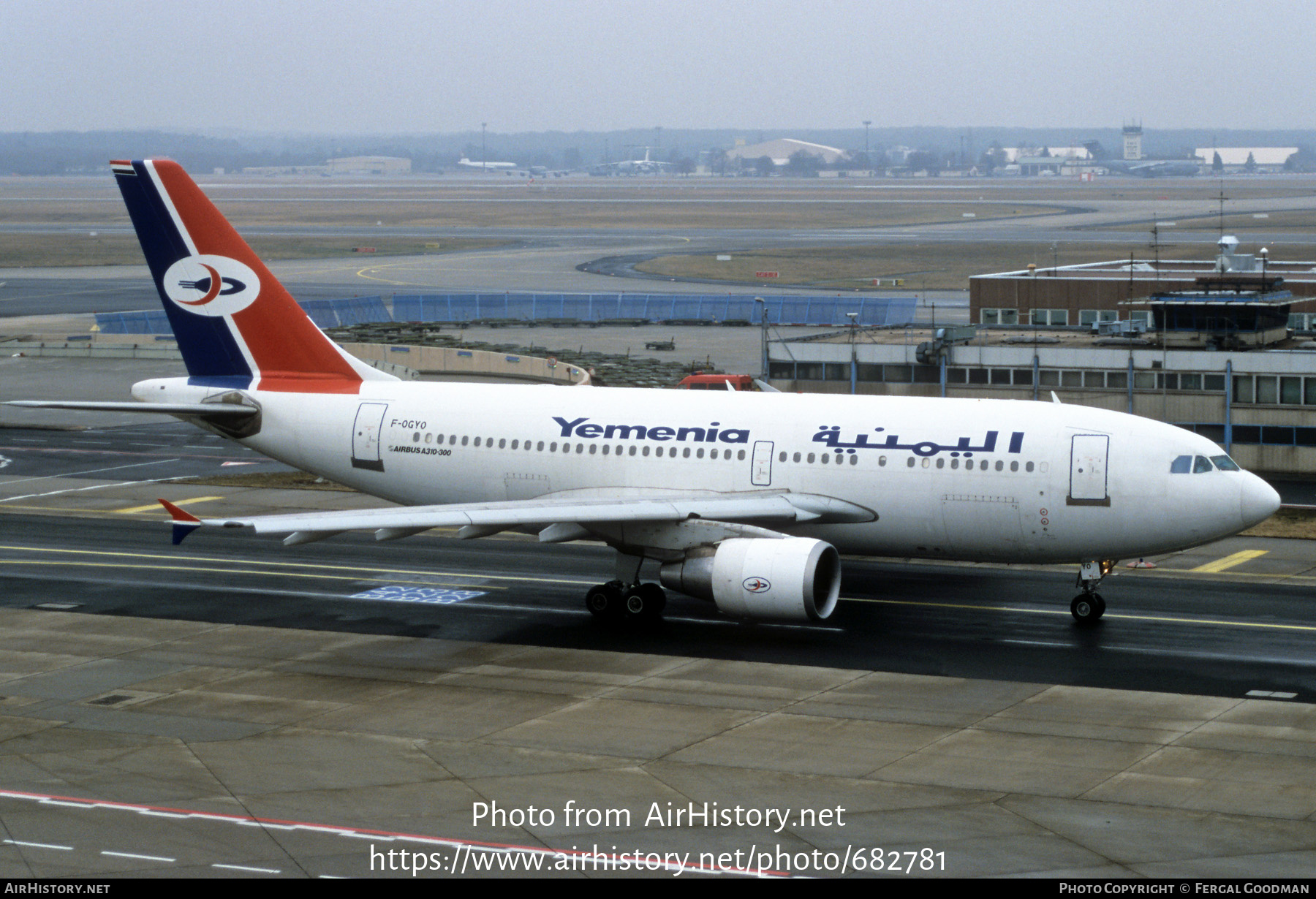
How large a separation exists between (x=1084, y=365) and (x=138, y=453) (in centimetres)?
3989

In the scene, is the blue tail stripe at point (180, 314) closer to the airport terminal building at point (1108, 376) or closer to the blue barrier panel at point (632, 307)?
the airport terminal building at point (1108, 376)

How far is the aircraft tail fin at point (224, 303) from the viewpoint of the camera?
39844mm

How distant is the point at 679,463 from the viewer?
3650 cm

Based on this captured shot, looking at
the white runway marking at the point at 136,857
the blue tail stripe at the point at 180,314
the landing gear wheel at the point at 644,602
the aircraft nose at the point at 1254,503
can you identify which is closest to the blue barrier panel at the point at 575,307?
the blue tail stripe at the point at 180,314

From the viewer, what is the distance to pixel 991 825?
21.8 meters

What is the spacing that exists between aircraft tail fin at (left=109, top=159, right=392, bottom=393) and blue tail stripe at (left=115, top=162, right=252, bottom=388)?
0.07ft

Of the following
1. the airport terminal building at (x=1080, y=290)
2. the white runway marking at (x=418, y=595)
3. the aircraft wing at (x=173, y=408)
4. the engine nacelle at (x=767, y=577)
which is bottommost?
the white runway marking at (x=418, y=595)

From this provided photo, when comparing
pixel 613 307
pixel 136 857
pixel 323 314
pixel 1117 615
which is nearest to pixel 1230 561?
pixel 1117 615

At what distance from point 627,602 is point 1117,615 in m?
11.9

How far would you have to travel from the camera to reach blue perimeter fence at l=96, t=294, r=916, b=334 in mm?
106438

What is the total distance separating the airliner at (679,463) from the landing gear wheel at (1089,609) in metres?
0.05

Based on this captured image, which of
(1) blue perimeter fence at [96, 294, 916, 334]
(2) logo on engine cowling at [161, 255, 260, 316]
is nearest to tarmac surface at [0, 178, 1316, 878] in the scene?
(2) logo on engine cowling at [161, 255, 260, 316]

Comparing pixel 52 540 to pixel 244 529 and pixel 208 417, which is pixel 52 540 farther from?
pixel 244 529
